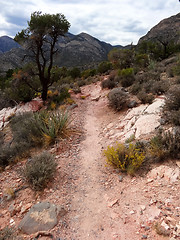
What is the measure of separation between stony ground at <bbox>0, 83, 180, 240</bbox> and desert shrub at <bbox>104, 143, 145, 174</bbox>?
0.18 metres

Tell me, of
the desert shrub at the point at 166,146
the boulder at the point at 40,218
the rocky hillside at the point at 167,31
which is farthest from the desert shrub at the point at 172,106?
the rocky hillside at the point at 167,31

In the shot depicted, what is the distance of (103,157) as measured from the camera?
4.45 metres

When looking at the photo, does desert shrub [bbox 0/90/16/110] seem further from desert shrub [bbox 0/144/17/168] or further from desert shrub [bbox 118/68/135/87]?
desert shrub [bbox 118/68/135/87]

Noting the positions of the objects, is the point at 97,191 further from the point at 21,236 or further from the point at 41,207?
the point at 21,236

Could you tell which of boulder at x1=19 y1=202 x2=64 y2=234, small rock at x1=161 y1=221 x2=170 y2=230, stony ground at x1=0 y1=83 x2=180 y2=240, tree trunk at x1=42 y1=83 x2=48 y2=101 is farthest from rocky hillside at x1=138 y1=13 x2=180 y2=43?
boulder at x1=19 y1=202 x2=64 y2=234

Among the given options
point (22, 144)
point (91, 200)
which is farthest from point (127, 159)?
point (22, 144)

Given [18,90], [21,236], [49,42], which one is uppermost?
[49,42]

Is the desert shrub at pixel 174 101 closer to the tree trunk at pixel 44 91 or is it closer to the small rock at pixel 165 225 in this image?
the small rock at pixel 165 225

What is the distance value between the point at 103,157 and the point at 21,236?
2.59 metres

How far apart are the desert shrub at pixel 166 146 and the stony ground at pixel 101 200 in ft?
0.67

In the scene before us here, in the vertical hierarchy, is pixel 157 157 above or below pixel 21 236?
above

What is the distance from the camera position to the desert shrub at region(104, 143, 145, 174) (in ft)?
11.5

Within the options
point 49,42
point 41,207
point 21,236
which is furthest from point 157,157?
point 49,42

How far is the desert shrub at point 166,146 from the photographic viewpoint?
11.1 feet
